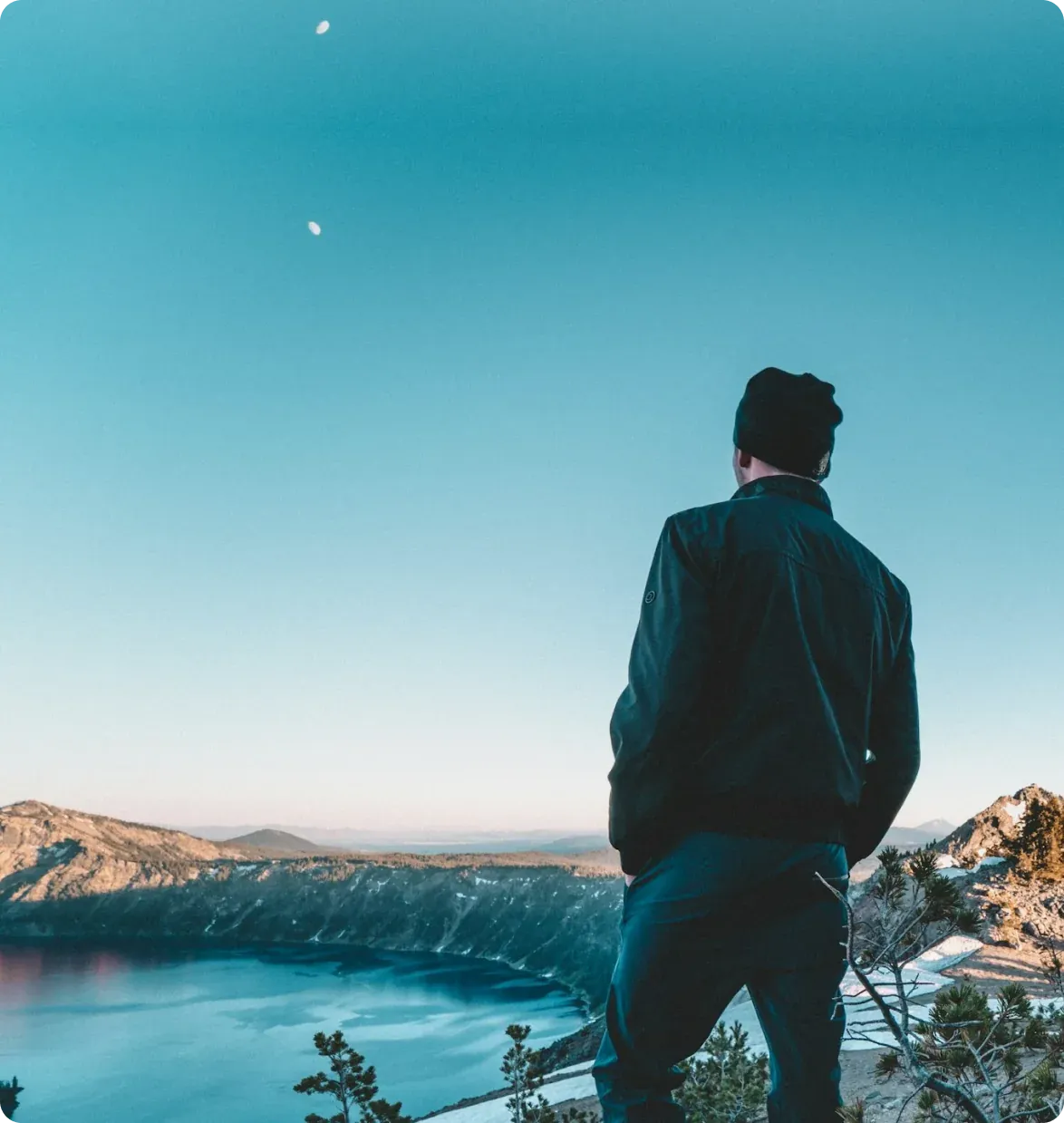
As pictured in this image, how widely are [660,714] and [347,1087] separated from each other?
7862mm

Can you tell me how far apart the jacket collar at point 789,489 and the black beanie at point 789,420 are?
3cm

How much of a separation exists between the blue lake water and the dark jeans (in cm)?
2091

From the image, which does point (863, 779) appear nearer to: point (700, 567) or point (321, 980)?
point (700, 567)

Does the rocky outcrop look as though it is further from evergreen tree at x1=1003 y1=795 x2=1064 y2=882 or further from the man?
the man

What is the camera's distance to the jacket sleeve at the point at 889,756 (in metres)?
1.33

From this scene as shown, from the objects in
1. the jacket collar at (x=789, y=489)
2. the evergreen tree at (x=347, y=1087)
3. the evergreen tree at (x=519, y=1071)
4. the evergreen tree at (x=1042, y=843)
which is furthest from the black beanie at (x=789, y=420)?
the evergreen tree at (x=1042, y=843)

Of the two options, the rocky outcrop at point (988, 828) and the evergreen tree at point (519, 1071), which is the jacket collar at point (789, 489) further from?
the rocky outcrop at point (988, 828)

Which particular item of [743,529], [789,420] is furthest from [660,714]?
[789,420]

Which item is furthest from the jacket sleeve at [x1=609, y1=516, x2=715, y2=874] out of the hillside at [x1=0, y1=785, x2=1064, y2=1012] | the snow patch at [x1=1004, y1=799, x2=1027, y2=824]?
the hillside at [x1=0, y1=785, x2=1064, y2=1012]

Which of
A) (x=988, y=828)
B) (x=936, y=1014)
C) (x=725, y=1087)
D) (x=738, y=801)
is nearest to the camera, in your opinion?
(x=738, y=801)

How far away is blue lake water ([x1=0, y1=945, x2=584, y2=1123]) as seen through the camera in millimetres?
25062

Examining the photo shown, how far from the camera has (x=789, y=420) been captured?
4.69 ft

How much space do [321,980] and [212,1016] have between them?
16.8 ft

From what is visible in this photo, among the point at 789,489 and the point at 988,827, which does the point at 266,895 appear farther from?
the point at 789,489
